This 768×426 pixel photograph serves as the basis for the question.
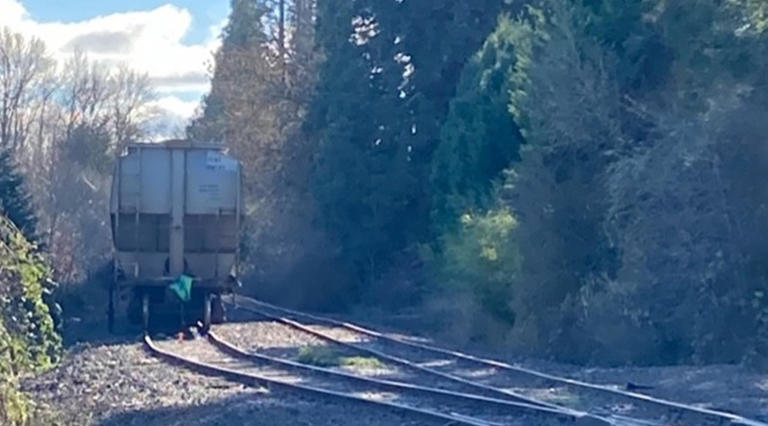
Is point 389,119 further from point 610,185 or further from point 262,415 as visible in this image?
point 262,415

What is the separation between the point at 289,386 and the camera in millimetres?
21266

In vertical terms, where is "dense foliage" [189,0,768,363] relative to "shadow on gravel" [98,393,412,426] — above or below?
above

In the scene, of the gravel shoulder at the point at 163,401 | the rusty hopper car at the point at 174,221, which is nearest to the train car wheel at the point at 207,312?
the rusty hopper car at the point at 174,221

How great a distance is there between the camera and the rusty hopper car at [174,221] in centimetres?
3400

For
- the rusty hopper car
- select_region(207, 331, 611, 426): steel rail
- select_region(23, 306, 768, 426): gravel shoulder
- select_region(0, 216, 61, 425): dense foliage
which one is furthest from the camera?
the rusty hopper car

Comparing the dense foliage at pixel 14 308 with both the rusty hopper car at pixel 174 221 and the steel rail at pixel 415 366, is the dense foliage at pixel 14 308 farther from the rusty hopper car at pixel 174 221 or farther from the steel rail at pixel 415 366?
the rusty hopper car at pixel 174 221

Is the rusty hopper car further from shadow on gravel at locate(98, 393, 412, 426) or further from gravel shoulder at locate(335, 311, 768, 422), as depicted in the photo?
shadow on gravel at locate(98, 393, 412, 426)

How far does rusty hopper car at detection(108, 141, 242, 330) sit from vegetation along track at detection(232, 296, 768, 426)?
9.07ft

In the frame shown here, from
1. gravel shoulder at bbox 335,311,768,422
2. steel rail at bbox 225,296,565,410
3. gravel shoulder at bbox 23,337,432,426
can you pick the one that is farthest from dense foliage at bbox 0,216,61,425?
gravel shoulder at bbox 335,311,768,422

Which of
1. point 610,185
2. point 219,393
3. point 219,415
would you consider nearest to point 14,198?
point 610,185

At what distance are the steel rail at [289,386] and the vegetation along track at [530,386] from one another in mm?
1387

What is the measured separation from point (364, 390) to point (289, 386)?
1019 mm

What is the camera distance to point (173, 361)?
86.7ft

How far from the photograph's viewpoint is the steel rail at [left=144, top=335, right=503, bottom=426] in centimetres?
1694
